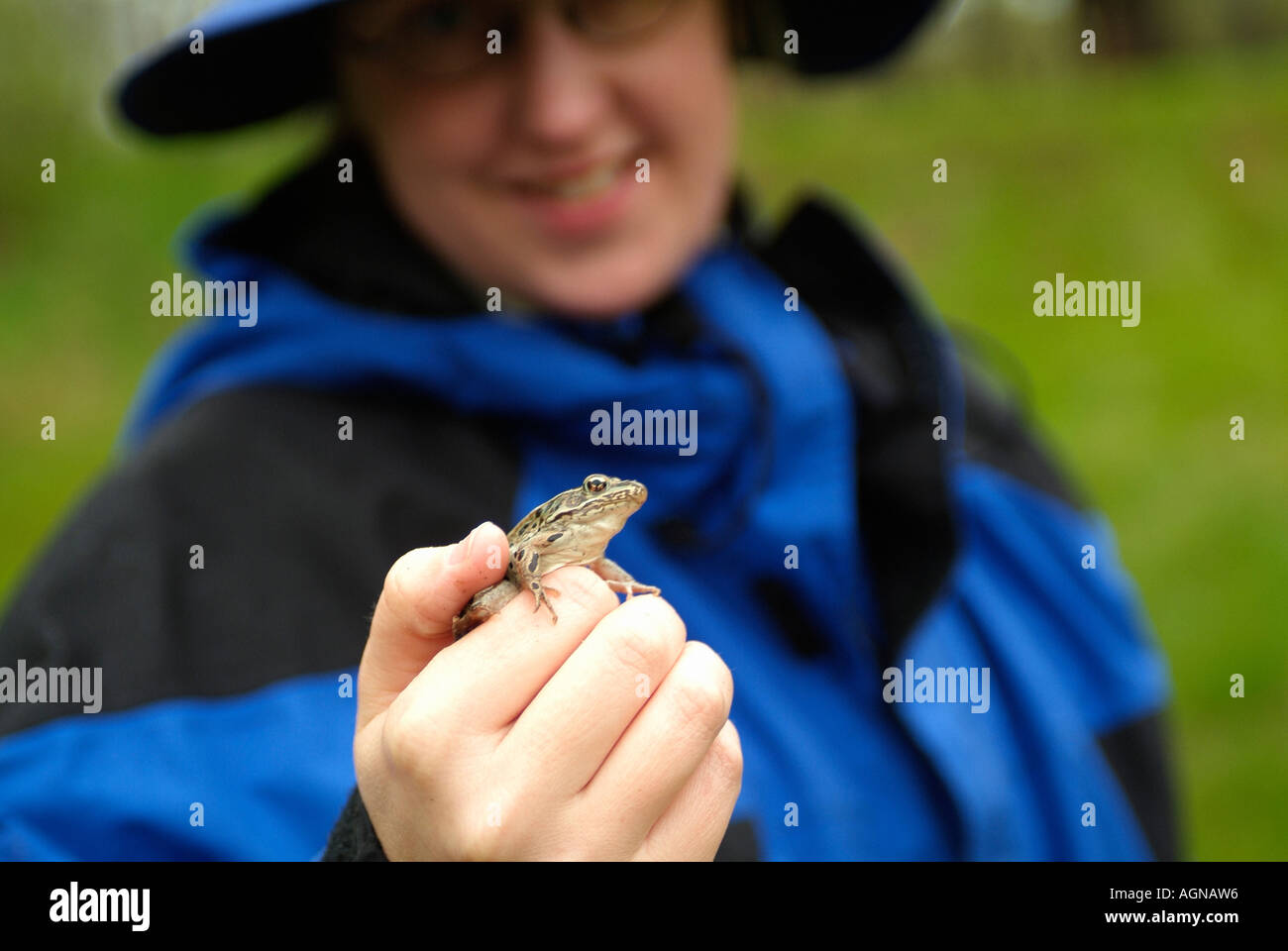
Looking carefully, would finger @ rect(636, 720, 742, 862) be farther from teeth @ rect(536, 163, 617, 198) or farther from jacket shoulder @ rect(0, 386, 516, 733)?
teeth @ rect(536, 163, 617, 198)

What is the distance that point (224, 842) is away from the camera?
2.74 m

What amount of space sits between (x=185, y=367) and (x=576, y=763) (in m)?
2.61

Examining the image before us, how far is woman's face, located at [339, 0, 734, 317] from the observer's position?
3416mm

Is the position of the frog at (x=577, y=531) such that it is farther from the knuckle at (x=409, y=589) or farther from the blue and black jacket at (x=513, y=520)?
the blue and black jacket at (x=513, y=520)

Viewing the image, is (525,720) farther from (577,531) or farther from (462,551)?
(577,531)

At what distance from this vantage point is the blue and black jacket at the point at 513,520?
112 inches

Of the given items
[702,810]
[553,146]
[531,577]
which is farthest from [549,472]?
[702,810]

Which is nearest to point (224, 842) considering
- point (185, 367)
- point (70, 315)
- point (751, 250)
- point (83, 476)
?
point (185, 367)

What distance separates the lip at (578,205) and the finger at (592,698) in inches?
Answer: 82.9

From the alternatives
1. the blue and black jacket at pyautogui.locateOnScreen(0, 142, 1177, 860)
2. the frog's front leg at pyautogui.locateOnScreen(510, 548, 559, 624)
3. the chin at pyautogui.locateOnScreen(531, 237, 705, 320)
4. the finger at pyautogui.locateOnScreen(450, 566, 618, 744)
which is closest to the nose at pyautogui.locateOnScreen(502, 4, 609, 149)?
the chin at pyautogui.locateOnScreen(531, 237, 705, 320)

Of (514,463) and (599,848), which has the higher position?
(514,463)

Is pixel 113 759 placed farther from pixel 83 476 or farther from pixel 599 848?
pixel 83 476

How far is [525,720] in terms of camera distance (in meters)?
1.85

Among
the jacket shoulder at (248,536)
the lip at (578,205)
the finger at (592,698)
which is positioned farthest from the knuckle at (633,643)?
the lip at (578,205)
